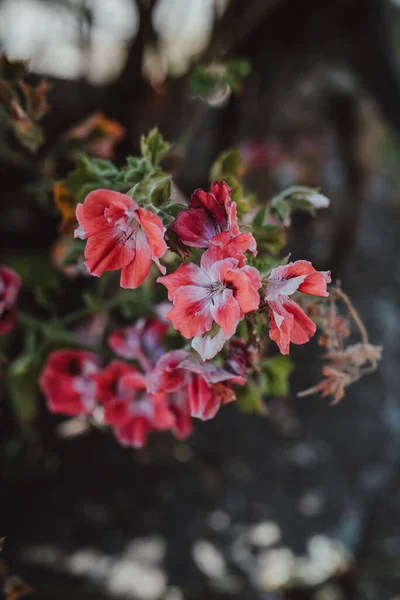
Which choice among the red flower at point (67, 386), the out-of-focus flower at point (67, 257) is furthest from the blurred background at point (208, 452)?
the red flower at point (67, 386)

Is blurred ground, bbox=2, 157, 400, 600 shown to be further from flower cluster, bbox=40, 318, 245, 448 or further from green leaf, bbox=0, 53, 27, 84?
green leaf, bbox=0, 53, 27, 84

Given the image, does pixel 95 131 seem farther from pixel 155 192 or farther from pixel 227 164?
pixel 155 192

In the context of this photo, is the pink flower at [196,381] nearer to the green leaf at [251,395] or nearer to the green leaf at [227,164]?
the green leaf at [251,395]

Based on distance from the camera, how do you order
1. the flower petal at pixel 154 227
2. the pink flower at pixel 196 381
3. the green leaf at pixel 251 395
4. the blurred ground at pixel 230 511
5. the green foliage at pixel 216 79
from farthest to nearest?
the blurred ground at pixel 230 511
the green foliage at pixel 216 79
the green leaf at pixel 251 395
the pink flower at pixel 196 381
the flower petal at pixel 154 227

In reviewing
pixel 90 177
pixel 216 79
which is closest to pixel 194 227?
pixel 90 177

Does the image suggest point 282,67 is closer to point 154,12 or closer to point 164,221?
point 154,12

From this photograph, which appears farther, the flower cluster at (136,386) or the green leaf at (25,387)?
the green leaf at (25,387)
